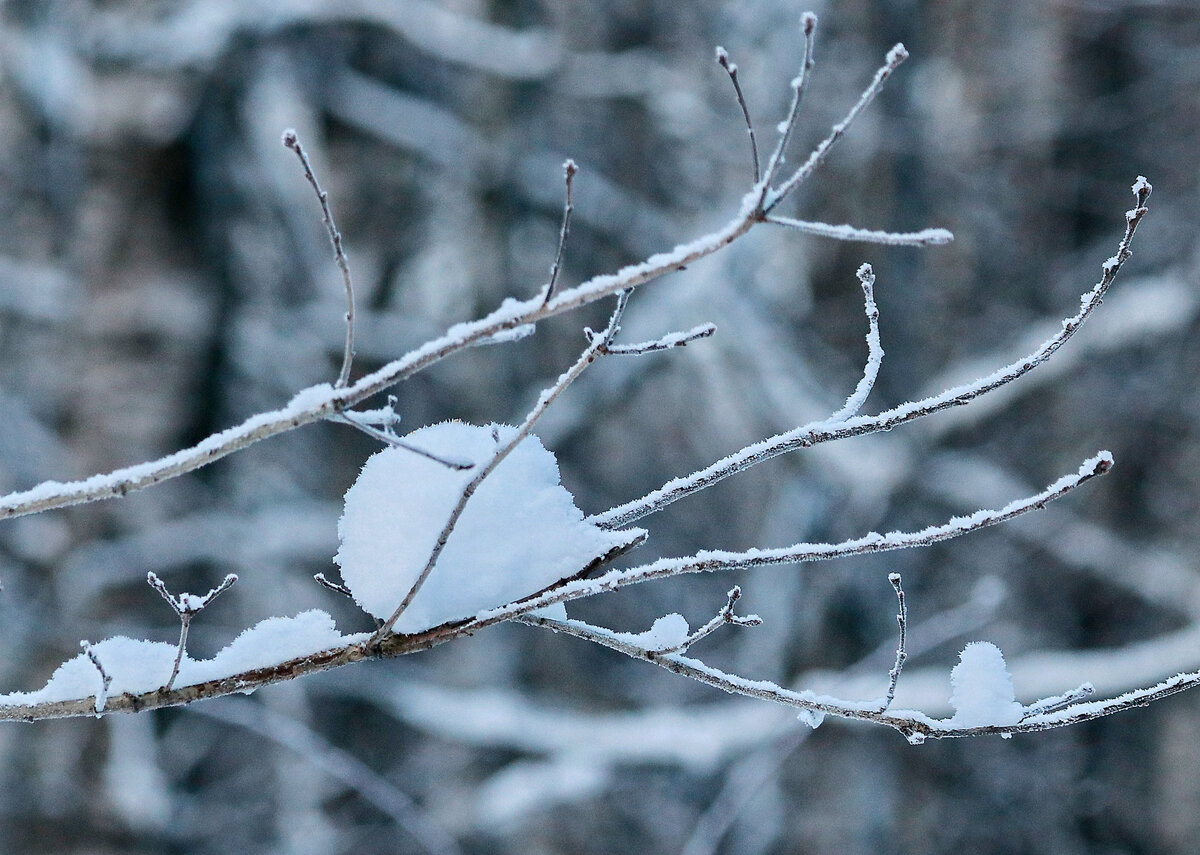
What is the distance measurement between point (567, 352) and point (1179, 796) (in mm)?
3178

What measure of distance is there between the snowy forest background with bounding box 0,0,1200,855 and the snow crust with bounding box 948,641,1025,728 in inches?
46.6

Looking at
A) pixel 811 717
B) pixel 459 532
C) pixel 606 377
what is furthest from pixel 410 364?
pixel 606 377

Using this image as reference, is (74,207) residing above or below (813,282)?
below

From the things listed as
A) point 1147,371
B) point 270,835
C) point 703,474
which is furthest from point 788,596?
point 703,474

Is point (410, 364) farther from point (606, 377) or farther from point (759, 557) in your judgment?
point (606, 377)

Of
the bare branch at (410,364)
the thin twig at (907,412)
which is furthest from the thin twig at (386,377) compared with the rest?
the thin twig at (907,412)

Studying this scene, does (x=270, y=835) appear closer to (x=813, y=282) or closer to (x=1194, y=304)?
(x=813, y=282)

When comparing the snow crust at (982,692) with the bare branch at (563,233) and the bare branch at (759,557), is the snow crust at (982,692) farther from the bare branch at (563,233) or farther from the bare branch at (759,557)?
the bare branch at (563,233)

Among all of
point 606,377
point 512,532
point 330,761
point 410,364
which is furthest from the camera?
point 606,377

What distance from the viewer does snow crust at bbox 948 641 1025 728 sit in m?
0.58

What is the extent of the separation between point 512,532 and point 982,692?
315 mm

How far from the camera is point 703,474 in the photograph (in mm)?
539

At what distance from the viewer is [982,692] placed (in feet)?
1.95

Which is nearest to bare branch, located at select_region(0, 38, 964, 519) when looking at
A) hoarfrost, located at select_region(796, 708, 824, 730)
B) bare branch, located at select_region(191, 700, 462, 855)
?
hoarfrost, located at select_region(796, 708, 824, 730)
